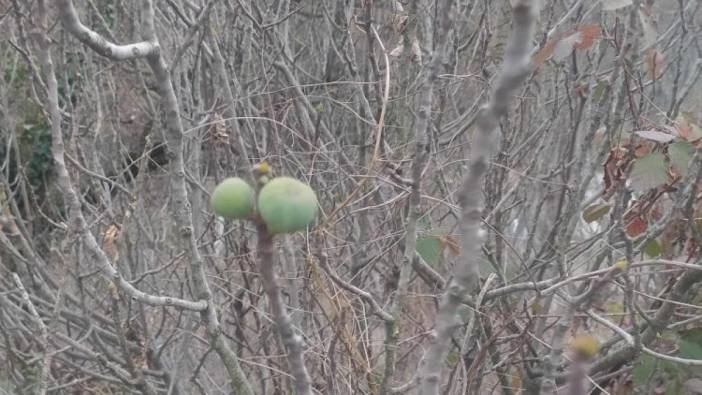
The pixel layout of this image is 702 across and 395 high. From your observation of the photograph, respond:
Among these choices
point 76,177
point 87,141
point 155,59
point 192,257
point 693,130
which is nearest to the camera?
point 155,59

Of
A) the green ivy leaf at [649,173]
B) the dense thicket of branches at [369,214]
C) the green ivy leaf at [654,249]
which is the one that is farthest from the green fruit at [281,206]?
the green ivy leaf at [654,249]

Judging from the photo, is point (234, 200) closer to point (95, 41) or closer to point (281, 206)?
point (281, 206)

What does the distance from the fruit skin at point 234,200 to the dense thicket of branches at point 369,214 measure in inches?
4.1

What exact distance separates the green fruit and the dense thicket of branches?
106 mm

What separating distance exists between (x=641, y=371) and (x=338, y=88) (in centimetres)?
171

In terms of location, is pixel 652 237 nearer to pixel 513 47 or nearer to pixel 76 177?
pixel 513 47

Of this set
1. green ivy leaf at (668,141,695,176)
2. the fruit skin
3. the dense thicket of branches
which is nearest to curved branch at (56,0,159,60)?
the dense thicket of branches

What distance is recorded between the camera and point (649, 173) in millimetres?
1884

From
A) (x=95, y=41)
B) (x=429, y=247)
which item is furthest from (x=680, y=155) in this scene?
(x=95, y=41)

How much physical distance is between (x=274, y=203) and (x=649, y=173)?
146 cm

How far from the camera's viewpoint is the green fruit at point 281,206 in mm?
683

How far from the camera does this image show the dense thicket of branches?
1.65 m

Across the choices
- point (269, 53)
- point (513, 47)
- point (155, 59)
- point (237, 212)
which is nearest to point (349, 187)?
point (269, 53)

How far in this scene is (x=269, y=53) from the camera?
3146mm
